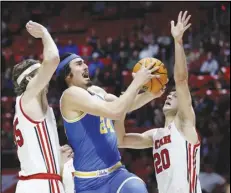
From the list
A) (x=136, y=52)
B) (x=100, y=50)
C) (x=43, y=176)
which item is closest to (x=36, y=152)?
(x=43, y=176)

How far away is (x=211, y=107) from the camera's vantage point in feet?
38.3

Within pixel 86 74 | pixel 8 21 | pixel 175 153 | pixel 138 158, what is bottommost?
pixel 138 158

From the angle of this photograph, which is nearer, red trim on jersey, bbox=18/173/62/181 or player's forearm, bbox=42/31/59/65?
player's forearm, bbox=42/31/59/65

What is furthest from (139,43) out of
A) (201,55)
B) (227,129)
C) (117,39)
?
(227,129)

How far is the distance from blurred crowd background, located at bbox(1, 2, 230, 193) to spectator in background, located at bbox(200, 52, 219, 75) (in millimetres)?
22

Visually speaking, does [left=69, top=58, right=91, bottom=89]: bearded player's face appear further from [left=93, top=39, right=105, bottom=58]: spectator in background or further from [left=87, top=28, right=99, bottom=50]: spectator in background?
[left=87, top=28, right=99, bottom=50]: spectator in background

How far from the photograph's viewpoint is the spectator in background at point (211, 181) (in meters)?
10.3

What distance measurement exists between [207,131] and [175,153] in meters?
5.56

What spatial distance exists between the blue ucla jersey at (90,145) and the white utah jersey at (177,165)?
632mm

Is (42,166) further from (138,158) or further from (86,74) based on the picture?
(138,158)

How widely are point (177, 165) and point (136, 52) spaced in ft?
28.1

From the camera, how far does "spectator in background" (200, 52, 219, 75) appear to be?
1323 centimetres

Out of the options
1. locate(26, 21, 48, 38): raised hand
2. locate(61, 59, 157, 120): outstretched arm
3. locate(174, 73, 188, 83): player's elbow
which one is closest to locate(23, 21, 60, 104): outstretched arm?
locate(26, 21, 48, 38): raised hand

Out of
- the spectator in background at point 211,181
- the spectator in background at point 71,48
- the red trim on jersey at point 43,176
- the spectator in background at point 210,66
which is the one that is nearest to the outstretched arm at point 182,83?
the red trim on jersey at point 43,176
